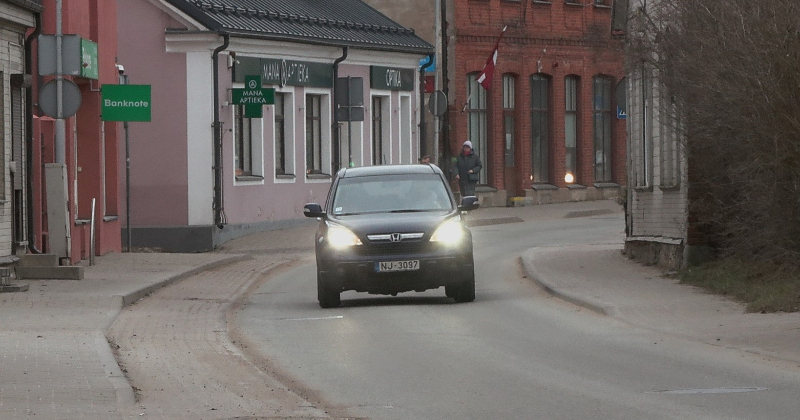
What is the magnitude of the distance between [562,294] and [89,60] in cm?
1013

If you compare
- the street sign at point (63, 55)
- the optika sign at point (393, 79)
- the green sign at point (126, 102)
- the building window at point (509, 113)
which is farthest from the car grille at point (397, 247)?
the building window at point (509, 113)

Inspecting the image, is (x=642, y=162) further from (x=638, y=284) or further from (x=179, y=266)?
(x=179, y=266)

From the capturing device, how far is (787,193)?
695 inches

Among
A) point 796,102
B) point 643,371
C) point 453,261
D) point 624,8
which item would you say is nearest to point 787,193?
point 796,102

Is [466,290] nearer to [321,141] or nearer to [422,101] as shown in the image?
[321,141]

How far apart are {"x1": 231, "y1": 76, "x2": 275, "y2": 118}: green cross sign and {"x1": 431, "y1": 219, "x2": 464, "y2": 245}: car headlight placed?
15971 mm

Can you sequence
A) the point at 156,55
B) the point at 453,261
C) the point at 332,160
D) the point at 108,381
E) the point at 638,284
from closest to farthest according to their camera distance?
the point at 108,381 < the point at 453,261 < the point at 638,284 < the point at 156,55 < the point at 332,160

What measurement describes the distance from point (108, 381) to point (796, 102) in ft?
25.0

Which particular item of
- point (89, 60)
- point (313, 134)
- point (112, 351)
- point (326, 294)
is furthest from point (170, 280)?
point (313, 134)

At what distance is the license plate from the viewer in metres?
19.2

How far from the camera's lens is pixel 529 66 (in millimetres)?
49906

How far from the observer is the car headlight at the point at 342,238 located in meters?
19.4

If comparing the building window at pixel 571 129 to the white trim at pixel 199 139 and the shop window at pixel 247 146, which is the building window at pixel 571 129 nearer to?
the shop window at pixel 247 146

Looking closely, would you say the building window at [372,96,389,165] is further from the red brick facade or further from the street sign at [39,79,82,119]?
the street sign at [39,79,82,119]
